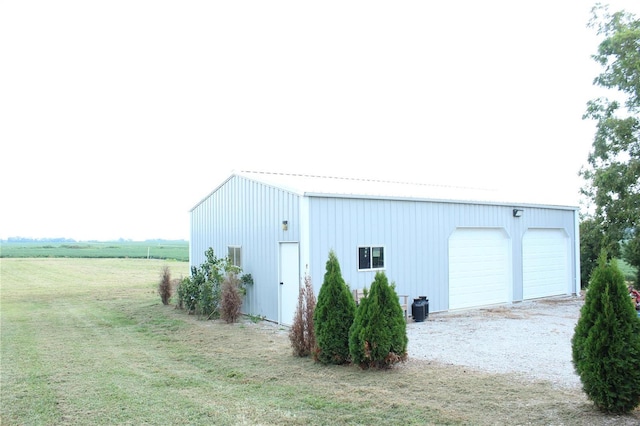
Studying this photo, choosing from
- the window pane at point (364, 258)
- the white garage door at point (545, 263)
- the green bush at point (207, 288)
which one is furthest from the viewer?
the white garage door at point (545, 263)

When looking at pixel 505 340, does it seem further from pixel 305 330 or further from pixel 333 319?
pixel 305 330

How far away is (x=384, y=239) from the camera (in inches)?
497

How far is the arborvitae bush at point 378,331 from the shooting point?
7.25 m

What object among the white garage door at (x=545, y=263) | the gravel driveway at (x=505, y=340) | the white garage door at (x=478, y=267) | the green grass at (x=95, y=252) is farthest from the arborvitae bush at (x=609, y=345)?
the green grass at (x=95, y=252)

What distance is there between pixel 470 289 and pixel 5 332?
12.1 meters

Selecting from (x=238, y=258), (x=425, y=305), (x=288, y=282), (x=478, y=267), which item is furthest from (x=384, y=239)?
(x=238, y=258)

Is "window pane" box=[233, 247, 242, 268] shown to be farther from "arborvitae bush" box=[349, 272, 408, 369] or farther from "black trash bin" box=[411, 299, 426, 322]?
"arborvitae bush" box=[349, 272, 408, 369]

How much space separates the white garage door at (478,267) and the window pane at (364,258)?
3038mm

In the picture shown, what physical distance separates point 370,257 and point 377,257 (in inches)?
8.9

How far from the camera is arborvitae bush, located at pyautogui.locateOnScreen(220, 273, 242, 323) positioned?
12625 millimetres

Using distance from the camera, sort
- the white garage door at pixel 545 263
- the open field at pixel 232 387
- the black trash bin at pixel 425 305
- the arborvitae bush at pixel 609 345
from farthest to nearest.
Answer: the white garage door at pixel 545 263
the black trash bin at pixel 425 305
the open field at pixel 232 387
the arborvitae bush at pixel 609 345

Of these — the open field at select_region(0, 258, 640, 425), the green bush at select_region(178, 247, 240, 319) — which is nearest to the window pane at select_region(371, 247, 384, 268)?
the open field at select_region(0, 258, 640, 425)

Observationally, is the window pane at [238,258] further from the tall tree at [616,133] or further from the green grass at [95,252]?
the green grass at [95,252]

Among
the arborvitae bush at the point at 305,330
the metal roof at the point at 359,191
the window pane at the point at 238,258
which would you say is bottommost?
the arborvitae bush at the point at 305,330
